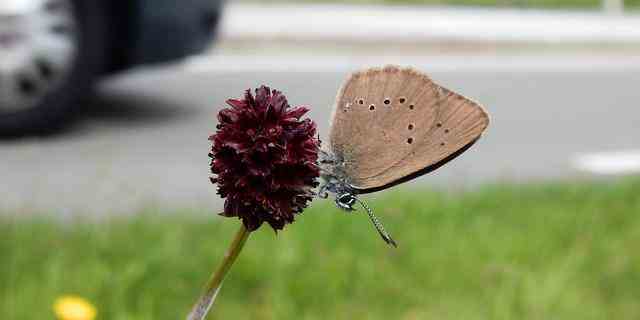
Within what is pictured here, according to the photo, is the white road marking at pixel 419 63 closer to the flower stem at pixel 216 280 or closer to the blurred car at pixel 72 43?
the blurred car at pixel 72 43

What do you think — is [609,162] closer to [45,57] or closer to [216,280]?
[45,57]

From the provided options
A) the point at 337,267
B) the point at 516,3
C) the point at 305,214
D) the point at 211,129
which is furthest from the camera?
the point at 516,3

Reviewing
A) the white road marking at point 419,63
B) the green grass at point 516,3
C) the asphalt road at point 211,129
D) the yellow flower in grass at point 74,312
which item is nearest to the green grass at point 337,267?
the asphalt road at point 211,129

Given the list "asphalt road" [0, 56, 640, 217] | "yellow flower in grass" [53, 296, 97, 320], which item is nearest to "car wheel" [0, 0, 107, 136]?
"asphalt road" [0, 56, 640, 217]

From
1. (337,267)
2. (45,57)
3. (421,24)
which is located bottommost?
(421,24)

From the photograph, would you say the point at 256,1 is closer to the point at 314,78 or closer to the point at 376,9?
the point at 376,9

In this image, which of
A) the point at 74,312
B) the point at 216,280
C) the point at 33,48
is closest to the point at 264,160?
the point at 216,280
